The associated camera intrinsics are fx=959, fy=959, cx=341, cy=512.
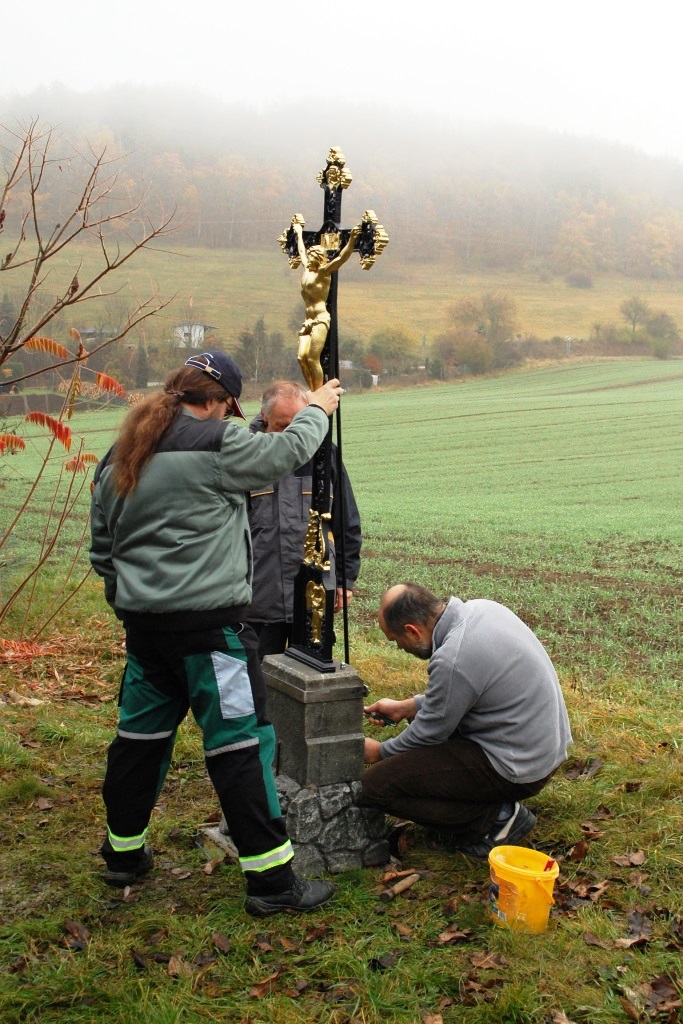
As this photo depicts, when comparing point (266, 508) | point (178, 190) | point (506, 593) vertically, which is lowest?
point (506, 593)

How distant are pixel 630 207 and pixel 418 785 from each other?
5195cm

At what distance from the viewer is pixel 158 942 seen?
3541 millimetres

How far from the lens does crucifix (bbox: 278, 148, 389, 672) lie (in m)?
4.12

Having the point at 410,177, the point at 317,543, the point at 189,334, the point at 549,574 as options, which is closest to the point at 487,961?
the point at 317,543

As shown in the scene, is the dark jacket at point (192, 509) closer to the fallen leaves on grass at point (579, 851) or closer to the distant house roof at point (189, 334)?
the fallen leaves on grass at point (579, 851)

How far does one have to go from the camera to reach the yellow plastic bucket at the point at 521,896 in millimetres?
3459

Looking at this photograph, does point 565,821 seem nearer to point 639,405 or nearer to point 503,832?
point 503,832

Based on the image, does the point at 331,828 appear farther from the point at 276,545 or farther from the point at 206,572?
the point at 276,545

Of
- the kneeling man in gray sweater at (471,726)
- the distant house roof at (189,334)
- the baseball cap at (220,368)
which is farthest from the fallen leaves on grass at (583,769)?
the distant house roof at (189,334)

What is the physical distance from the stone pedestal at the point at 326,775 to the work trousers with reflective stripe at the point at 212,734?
390 mm

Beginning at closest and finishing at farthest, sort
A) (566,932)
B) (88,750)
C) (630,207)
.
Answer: (566,932) < (88,750) < (630,207)

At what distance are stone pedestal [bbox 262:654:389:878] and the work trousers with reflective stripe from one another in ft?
1.28

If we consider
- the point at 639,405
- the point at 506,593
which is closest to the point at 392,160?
the point at 639,405

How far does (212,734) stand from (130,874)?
0.93 metres
